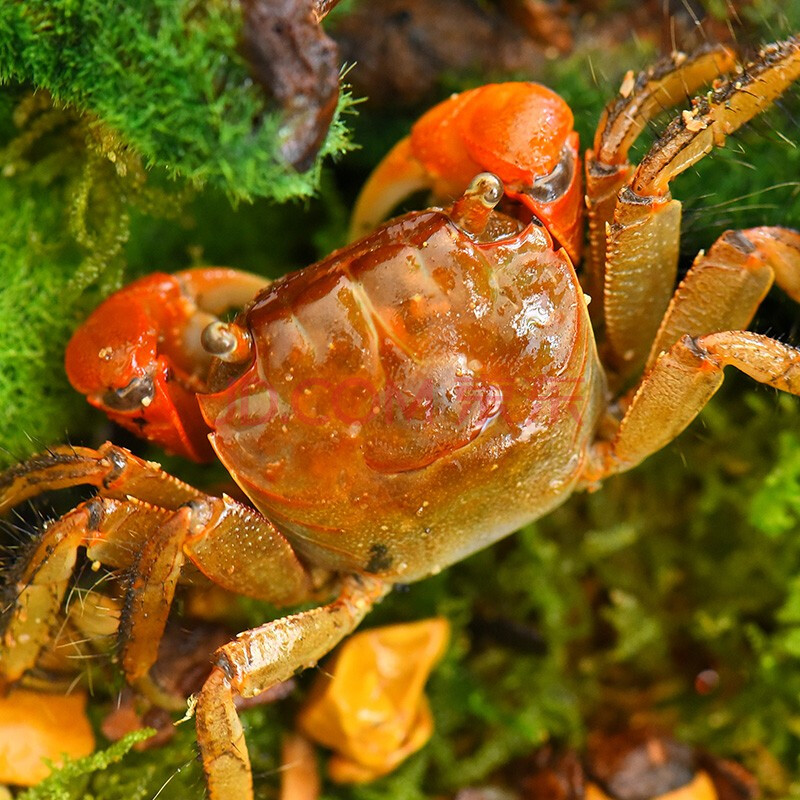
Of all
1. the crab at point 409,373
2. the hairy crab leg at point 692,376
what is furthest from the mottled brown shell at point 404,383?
the hairy crab leg at point 692,376

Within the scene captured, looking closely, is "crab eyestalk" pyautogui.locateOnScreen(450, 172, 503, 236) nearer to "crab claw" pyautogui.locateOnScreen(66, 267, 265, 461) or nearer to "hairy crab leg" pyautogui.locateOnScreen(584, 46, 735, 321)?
"hairy crab leg" pyautogui.locateOnScreen(584, 46, 735, 321)

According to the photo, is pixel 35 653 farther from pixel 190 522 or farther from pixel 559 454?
pixel 559 454

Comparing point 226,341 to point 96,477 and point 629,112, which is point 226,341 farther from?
point 629,112

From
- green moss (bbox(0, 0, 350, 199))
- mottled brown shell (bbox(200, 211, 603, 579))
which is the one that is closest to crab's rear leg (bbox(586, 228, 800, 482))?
mottled brown shell (bbox(200, 211, 603, 579))

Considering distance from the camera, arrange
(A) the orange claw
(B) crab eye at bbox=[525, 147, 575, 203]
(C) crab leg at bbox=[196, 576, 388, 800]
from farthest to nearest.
A: (A) the orange claw → (B) crab eye at bbox=[525, 147, 575, 203] → (C) crab leg at bbox=[196, 576, 388, 800]

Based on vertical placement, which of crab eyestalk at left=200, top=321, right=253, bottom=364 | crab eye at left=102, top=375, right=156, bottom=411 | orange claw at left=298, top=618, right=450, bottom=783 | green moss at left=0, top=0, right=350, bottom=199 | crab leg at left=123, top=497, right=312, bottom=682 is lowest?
orange claw at left=298, top=618, right=450, bottom=783

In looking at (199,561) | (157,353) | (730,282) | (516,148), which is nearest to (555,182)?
(516,148)

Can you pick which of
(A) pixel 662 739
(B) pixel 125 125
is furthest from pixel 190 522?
(A) pixel 662 739
